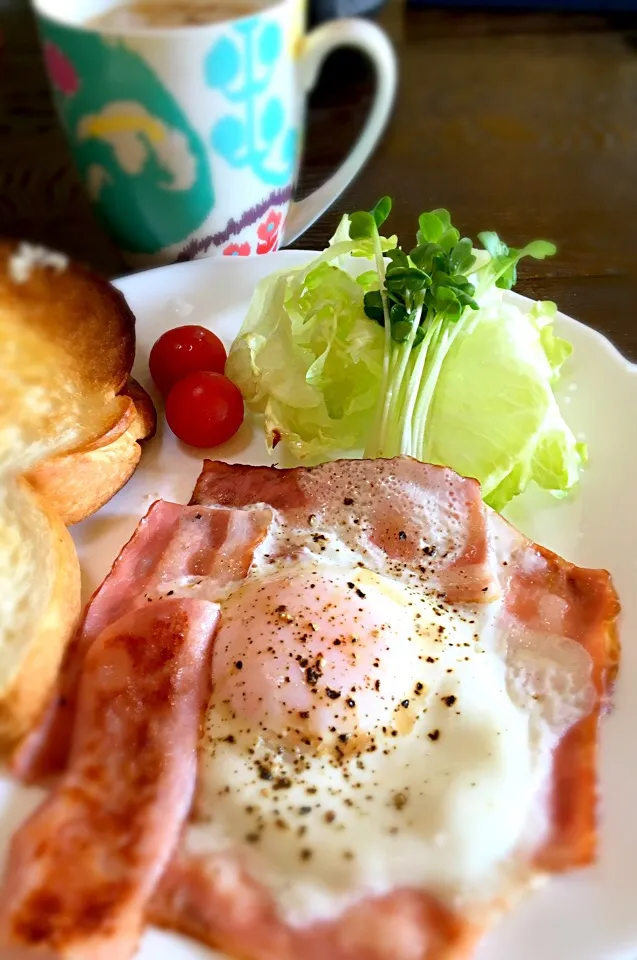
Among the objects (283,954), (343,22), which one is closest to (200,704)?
(283,954)

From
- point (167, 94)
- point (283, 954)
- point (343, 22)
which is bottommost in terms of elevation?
point (283, 954)

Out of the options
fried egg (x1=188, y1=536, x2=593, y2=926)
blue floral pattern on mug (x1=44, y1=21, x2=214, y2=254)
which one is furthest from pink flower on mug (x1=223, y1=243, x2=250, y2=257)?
fried egg (x1=188, y1=536, x2=593, y2=926)

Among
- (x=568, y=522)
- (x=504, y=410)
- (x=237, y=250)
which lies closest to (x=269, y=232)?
(x=237, y=250)

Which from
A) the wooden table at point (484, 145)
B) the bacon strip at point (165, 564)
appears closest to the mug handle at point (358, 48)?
the wooden table at point (484, 145)

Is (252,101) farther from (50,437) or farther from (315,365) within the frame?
(50,437)

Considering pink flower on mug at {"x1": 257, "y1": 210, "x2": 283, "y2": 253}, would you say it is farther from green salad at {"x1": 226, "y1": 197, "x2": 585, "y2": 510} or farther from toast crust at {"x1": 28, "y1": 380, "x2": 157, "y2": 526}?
toast crust at {"x1": 28, "y1": 380, "x2": 157, "y2": 526}

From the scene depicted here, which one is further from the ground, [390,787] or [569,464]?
[569,464]

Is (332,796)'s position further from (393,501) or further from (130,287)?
(130,287)
